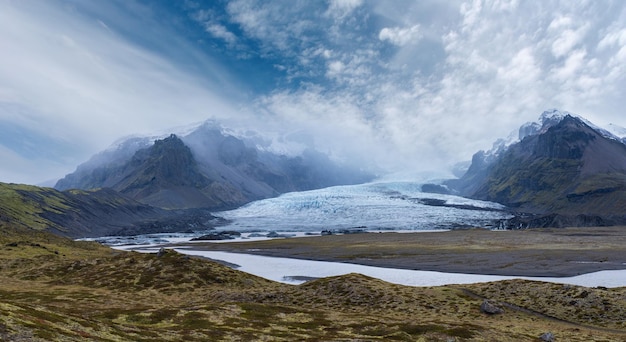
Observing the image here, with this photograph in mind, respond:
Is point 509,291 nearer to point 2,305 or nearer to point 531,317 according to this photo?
point 531,317

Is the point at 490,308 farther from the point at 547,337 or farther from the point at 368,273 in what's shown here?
the point at 368,273

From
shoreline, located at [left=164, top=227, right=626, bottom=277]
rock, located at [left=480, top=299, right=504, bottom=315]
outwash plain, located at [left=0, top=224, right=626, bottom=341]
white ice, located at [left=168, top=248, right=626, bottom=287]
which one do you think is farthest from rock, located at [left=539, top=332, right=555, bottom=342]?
shoreline, located at [left=164, top=227, right=626, bottom=277]

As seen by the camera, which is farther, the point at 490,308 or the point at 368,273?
the point at 368,273

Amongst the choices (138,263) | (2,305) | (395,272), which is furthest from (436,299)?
(138,263)

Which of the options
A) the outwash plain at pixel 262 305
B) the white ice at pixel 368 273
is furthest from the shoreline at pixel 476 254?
the white ice at pixel 368 273

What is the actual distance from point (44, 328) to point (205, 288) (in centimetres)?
4441

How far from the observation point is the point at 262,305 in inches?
1844

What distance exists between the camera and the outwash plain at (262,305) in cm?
3120

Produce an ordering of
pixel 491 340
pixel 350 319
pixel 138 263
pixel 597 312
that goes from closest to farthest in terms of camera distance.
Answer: pixel 491 340, pixel 350 319, pixel 597 312, pixel 138 263

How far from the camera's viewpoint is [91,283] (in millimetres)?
65938

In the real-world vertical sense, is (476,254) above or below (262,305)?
above

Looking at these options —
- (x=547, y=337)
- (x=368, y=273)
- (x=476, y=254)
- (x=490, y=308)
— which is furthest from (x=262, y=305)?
(x=476, y=254)

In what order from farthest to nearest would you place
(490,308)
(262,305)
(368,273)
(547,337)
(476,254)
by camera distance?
(476,254) → (368,273) → (490,308) → (262,305) → (547,337)

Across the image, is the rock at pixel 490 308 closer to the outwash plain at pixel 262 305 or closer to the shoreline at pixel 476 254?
the outwash plain at pixel 262 305
